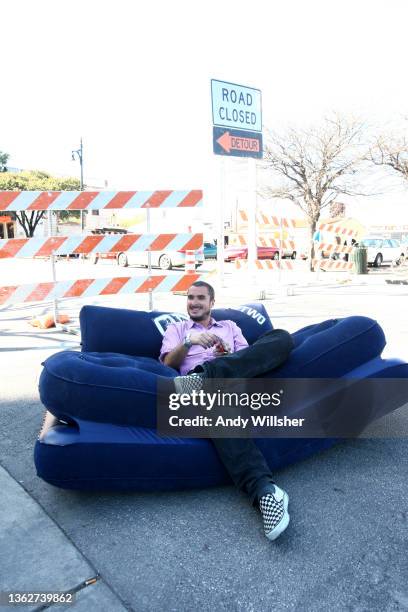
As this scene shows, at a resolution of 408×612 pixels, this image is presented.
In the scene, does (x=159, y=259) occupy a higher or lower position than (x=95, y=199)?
lower

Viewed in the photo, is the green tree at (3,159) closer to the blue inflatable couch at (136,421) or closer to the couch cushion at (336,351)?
the blue inflatable couch at (136,421)

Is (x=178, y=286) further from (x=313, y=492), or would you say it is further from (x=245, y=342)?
(x=313, y=492)

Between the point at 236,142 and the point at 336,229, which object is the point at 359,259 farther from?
the point at 236,142

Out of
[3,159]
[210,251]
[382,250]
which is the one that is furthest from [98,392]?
[3,159]

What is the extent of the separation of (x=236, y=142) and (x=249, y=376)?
35.0 feet

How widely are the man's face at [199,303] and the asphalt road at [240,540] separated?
1.30 m

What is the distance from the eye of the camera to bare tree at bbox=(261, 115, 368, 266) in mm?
19422

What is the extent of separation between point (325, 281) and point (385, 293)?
10.5 ft

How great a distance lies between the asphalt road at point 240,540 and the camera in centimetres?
208

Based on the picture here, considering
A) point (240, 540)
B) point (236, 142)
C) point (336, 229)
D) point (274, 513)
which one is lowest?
point (240, 540)

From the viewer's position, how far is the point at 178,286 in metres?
6.87

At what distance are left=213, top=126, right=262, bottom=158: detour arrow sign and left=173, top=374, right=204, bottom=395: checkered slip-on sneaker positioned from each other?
10172 millimetres

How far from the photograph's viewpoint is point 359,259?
57.3 feet

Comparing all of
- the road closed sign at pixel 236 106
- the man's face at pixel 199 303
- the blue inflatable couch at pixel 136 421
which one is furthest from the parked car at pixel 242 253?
the blue inflatable couch at pixel 136 421
